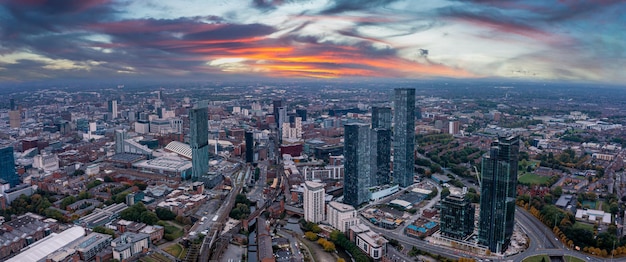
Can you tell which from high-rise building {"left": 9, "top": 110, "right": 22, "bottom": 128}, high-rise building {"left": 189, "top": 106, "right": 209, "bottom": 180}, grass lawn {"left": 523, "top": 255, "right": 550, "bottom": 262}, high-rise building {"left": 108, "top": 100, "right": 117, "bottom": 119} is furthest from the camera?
high-rise building {"left": 108, "top": 100, "right": 117, "bottom": 119}

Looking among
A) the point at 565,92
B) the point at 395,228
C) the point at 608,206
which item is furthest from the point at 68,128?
the point at 565,92

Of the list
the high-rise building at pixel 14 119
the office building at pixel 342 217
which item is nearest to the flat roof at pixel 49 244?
the office building at pixel 342 217

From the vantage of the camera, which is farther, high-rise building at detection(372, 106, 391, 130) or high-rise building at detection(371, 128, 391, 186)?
high-rise building at detection(372, 106, 391, 130)

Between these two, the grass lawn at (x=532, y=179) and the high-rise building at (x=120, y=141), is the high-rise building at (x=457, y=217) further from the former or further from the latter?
the high-rise building at (x=120, y=141)

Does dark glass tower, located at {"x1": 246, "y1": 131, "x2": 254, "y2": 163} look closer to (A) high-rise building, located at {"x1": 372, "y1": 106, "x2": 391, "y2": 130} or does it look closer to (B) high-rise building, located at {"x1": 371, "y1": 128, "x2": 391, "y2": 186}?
(A) high-rise building, located at {"x1": 372, "y1": 106, "x2": 391, "y2": 130}

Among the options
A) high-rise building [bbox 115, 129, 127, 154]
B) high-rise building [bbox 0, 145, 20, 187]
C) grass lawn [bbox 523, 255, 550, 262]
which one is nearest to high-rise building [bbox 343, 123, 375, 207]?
grass lawn [bbox 523, 255, 550, 262]

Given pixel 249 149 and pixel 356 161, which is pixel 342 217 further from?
pixel 249 149

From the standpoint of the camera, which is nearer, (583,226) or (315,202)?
(583,226)

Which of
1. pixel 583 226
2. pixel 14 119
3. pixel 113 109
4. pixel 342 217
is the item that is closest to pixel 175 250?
pixel 342 217
